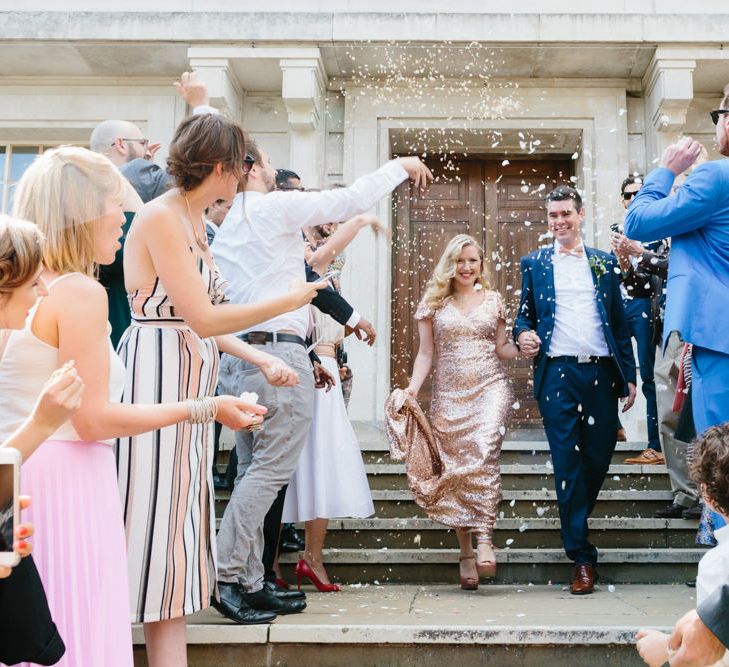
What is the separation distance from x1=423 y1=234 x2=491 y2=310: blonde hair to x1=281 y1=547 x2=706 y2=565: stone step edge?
4.95 feet

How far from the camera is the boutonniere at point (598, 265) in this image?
540 centimetres

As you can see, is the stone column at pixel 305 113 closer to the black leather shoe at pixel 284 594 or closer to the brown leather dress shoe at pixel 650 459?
the brown leather dress shoe at pixel 650 459

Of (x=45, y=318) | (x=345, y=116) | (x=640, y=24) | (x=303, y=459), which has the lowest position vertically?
(x=303, y=459)

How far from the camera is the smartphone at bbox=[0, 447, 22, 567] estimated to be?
1670 millimetres

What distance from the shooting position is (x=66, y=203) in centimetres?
246

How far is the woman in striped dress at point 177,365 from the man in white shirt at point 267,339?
2.01 feet

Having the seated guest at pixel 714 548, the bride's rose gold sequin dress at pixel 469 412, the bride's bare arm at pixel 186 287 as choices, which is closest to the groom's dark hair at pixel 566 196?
the bride's rose gold sequin dress at pixel 469 412

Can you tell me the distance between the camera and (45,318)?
2301mm

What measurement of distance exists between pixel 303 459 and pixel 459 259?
5.17 ft

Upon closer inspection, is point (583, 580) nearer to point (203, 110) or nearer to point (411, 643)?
point (411, 643)

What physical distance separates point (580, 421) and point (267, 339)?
2.13m

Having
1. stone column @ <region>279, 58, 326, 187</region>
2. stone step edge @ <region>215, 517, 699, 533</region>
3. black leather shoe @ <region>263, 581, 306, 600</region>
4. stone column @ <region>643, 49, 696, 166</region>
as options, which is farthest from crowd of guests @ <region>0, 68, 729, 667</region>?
stone column @ <region>279, 58, 326, 187</region>

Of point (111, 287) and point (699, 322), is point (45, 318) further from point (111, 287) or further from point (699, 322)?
point (699, 322)

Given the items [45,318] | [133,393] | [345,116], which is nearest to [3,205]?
[345,116]
